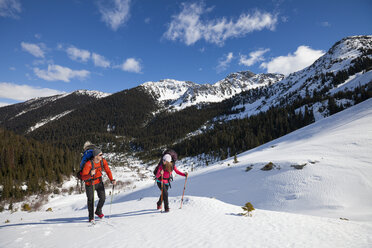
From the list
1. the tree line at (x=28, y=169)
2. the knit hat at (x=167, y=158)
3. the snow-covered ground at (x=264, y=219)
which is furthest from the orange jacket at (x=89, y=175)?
the tree line at (x=28, y=169)

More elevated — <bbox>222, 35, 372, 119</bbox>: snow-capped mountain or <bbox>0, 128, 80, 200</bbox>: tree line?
<bbox>222, 35, 372, 119</bbox>: snow-capped mountain

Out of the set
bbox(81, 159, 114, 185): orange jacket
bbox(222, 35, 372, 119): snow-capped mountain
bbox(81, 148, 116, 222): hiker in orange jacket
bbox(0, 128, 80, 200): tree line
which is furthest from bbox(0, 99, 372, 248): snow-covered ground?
bbox(222, 35, 372, 119): snow-capped mountain

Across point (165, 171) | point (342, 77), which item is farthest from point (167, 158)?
point (342, 77)

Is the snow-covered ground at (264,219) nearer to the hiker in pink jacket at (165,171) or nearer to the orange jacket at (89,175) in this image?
the hiker in pink jacket at (165,171)

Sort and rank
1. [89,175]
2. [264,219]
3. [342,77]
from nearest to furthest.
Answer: [264,219] < [89,175] < [342,77]

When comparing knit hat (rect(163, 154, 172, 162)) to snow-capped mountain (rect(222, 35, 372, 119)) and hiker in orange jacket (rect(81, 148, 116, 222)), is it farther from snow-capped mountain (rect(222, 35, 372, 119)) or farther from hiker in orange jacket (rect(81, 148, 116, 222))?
snow-capped mountain (rect(222, 35, 372, 119))

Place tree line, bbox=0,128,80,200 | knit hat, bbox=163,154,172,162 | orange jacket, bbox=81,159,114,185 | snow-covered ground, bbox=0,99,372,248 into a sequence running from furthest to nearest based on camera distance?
tree line, bbox=0,128,80,200 < knit hat, bbox=163,154,172,162 < orange jacket, bbox=81,159,114,185 < snow-covered ground, bbox=0,99,372,248

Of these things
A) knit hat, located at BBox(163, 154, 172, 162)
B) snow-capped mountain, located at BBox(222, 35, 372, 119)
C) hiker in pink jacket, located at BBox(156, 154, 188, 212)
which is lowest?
hiker in pink jacket, located at BBox(156, 154, 188, 212)

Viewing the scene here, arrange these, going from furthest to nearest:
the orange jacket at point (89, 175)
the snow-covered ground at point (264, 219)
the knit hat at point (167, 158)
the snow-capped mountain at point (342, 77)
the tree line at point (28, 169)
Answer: the snow-capped mountain at point (342, 77) < the tree line at point (28, 169) < the knit hat at point (167, 158) < the orange jacket at point (89, 175) < the snow-covered ground at point (264, 219)

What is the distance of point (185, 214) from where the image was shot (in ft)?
19.4

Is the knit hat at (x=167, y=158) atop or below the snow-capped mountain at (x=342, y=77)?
below

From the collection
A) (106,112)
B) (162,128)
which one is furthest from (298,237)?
(106,112)

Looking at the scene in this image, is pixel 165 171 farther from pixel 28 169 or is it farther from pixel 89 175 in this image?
pixel 28 169

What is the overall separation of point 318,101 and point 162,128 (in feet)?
381
